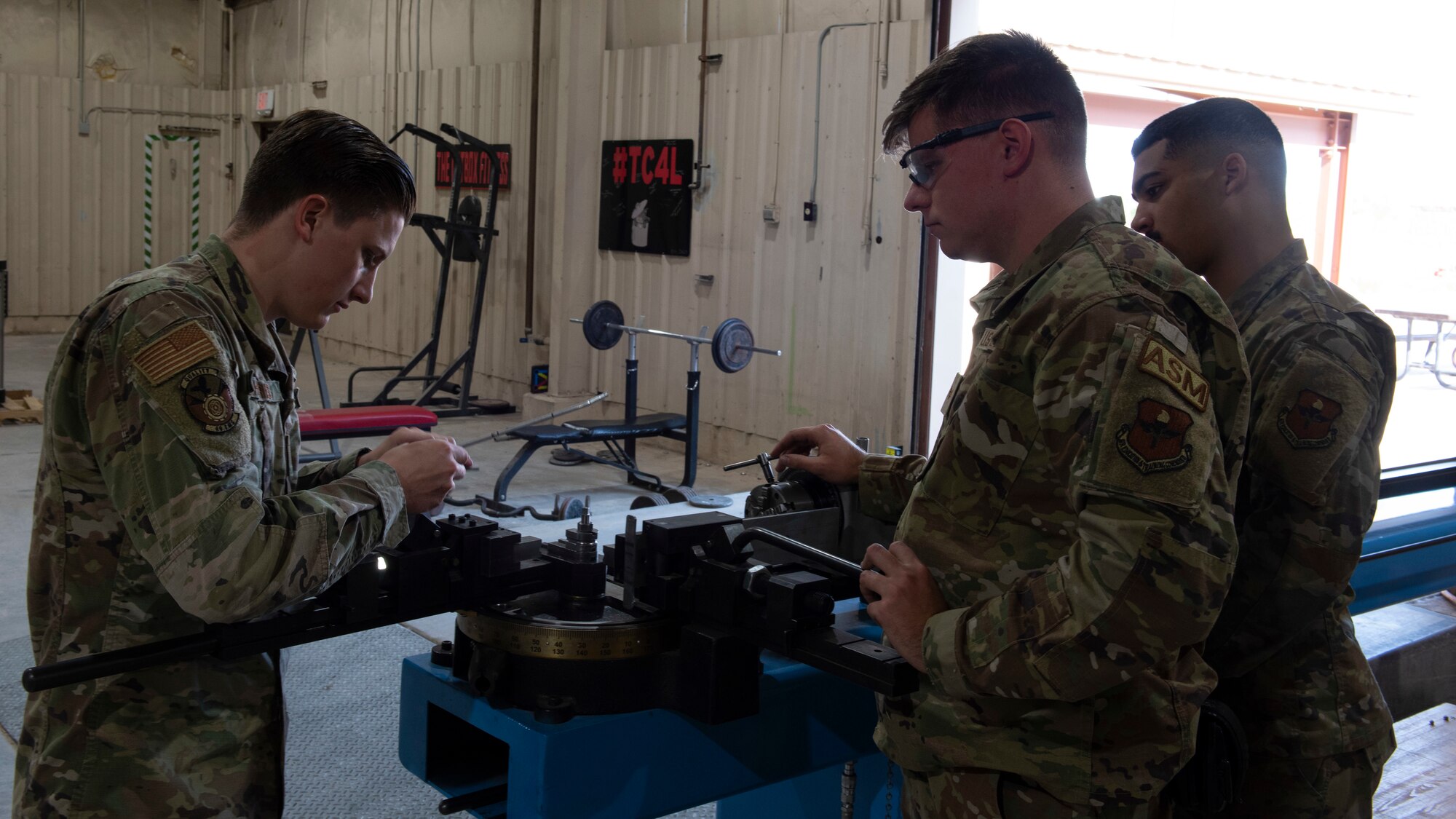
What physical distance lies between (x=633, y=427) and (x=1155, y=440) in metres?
4.98

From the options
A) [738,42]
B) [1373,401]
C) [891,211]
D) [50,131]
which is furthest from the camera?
[50,131]

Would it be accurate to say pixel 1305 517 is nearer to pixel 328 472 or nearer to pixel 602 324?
pixel 328 472

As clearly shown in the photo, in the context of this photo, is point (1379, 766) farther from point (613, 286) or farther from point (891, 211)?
point (613, 286)

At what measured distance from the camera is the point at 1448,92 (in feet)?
32.8

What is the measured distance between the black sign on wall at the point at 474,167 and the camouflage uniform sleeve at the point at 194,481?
7.14 metres

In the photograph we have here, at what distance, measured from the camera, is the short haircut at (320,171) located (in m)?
1.47

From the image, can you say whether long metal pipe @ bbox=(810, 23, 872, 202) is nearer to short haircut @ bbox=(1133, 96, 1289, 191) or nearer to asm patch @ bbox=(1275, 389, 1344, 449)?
short haircut @ bbox=(1133, 96, 1289, 191)

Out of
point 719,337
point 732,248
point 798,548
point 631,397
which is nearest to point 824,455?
point 798,548

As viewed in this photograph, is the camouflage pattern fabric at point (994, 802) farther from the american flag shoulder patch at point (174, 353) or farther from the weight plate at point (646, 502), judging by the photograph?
the weight plate at point (646, 502)

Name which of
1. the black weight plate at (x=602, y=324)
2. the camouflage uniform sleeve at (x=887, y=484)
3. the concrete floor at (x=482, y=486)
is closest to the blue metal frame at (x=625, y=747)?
the camouflage uniform sleeve at (x=887, y=484)

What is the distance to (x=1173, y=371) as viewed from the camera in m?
1.15

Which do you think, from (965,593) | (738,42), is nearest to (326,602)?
(965,593)

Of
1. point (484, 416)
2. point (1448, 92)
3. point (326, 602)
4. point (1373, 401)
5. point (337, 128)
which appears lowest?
point (484, 416)

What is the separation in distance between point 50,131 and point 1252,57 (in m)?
11.0
